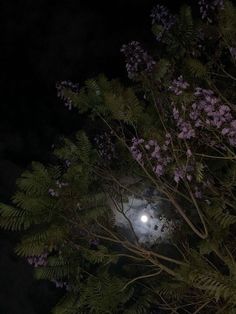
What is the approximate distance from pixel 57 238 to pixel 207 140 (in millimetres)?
2687

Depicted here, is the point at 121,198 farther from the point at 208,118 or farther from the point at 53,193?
the point at 208,118

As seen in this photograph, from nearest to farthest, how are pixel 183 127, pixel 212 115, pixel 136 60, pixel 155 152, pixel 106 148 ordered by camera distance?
pixel 212 115, pixel 183 127, pixel 155 152, pixel 136 60, pixel 106 148

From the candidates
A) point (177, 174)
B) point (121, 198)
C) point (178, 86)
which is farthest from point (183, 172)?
point (178, 86)

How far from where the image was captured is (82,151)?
Result: 22.1 ft

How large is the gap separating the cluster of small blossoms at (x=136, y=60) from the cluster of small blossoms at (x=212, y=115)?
115cm

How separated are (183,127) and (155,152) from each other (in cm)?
65

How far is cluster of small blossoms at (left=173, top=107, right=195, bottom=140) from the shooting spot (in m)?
6.05

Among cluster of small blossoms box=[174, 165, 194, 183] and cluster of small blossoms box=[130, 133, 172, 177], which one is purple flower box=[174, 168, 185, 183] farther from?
cluster of small blossoms box=[130, 133, 172, 177]

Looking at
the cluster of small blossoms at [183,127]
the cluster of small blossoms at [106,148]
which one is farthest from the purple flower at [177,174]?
the cluster of small blossoms at [106,148]

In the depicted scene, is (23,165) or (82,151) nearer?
(82,151)

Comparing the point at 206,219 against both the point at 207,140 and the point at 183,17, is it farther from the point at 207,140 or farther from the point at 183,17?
the point at 183,17

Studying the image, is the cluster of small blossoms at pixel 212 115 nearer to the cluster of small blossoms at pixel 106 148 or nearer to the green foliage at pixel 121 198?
the green foliage at pixel 121 198

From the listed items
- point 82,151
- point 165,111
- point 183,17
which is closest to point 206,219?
point 165,111

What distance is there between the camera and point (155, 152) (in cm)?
646
